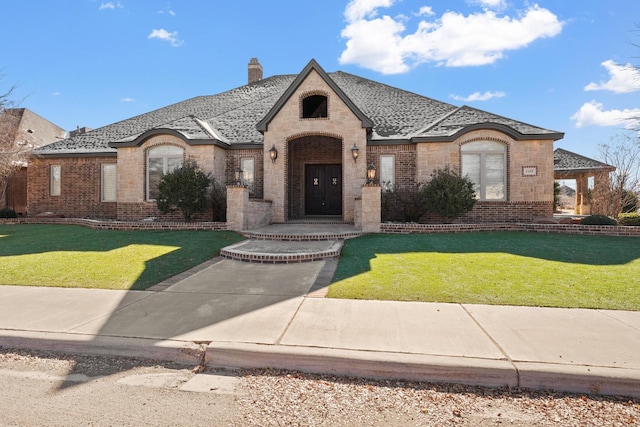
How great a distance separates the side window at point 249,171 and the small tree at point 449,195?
732 centimetres

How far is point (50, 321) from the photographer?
429 centimetres

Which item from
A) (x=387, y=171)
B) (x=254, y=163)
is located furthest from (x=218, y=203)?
(x=387, y=171)

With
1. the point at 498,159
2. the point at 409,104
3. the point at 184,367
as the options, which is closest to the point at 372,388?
the point at 184,367

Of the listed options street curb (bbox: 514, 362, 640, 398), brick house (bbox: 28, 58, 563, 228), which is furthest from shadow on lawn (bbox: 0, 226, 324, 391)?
brick house (bbox: 28, 58, 563, 228)

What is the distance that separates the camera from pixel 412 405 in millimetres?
2746

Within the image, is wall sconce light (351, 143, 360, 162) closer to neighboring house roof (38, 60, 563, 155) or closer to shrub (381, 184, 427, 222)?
neighboring house roof (38, 60, 563, 155)

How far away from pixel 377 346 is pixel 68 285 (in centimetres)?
566

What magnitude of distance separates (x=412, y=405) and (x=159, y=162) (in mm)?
14593

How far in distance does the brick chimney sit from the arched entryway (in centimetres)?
945

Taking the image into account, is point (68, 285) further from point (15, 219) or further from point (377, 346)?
point (15, 219)

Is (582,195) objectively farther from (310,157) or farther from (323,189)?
(310,157)

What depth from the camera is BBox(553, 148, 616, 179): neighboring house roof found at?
18.7 metres

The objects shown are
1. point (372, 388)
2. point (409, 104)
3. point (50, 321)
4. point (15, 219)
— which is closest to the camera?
point (372, 388)

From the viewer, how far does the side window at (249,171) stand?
1482 cm
